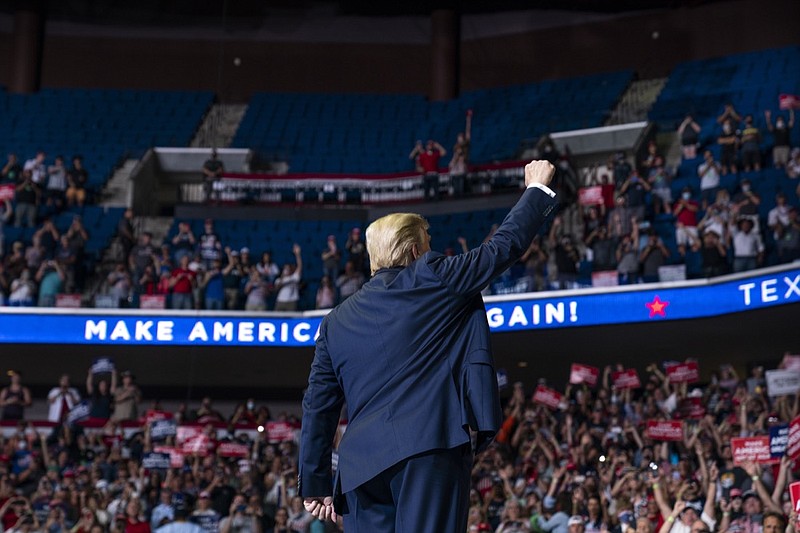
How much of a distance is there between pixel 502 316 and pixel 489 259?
13874 millimetres

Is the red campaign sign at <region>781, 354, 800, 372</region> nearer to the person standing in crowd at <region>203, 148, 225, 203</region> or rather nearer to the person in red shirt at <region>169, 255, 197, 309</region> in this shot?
the person in red shirt at <region>169, 255, 197, 309</region>

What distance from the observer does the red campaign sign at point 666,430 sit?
504 inches

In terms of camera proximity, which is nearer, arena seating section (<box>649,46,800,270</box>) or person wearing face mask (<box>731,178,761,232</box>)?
person wearing face mask (<box>731,178,761,232</box>)

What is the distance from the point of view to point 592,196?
57.2ft

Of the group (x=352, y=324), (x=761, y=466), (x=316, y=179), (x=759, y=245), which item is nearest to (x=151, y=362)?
(x=316, y=179)

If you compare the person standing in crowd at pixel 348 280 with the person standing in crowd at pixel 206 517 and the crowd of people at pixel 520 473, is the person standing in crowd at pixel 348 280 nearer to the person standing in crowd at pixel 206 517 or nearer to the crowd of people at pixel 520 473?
the crowd of people at pixel 520 473

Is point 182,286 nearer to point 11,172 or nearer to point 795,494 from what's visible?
point 11,172

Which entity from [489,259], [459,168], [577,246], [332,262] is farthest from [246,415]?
[489,259]

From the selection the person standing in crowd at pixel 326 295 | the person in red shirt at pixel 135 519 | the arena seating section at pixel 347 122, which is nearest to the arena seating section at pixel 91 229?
the arena seating section at pixel 347 122

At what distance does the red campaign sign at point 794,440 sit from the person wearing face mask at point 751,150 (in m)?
7.88

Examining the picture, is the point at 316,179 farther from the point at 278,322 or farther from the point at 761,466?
the point at 761,466

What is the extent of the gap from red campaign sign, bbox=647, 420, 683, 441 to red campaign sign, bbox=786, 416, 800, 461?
8.21ft

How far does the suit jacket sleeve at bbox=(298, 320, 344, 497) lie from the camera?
317 centimetres

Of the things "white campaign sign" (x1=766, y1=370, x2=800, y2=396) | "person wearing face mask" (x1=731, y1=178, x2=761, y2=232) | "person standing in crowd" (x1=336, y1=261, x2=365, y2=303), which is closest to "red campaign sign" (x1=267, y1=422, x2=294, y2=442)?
"person standing in crowd" (x1=336, y1=261, x2=365, y2=303)
